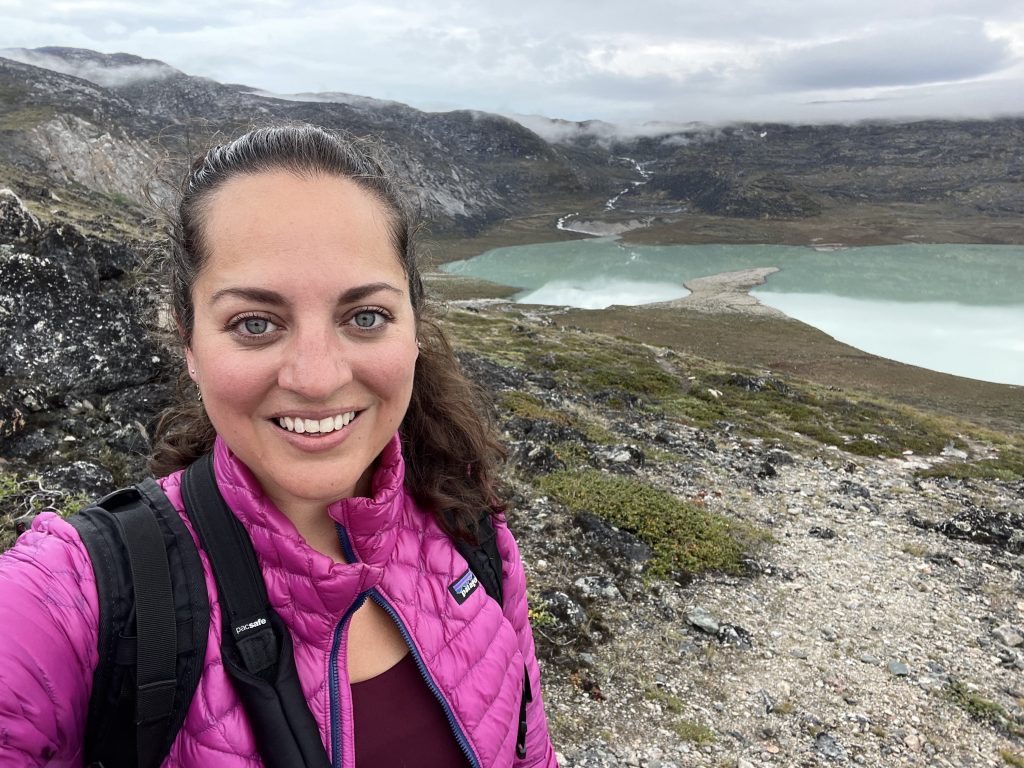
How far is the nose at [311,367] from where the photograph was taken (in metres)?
2.04

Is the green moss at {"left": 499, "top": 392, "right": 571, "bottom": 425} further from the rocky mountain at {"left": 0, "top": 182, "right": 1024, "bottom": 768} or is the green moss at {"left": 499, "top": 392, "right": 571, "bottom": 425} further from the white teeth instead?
the white teeth

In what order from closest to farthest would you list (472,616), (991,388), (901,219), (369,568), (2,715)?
(2,715) < (369,568) < (472,616) < (991,388) < (901,219)

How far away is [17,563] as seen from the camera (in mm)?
1812

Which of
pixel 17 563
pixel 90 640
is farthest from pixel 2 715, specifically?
pixel 17 563

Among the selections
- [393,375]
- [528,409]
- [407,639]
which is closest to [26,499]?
[407,639]

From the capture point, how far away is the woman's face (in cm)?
206

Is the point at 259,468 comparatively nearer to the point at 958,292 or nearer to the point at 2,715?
the point at 2,715

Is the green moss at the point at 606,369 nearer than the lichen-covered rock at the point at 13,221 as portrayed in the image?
No

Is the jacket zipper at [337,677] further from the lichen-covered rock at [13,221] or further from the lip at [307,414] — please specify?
the lichen-covered rock at [13,221]

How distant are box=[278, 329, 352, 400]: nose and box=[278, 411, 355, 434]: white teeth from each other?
0.32 ft

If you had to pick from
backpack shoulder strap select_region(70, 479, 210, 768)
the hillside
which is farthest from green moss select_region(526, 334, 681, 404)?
backpack shoulder strap select_region(70, 479, 210, 768)

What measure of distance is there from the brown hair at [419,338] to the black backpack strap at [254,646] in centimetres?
80

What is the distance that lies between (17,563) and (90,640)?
324mm

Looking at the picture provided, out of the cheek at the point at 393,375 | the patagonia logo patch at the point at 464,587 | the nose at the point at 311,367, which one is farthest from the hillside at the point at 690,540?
the patagonia logo patch at the point at 464,587
